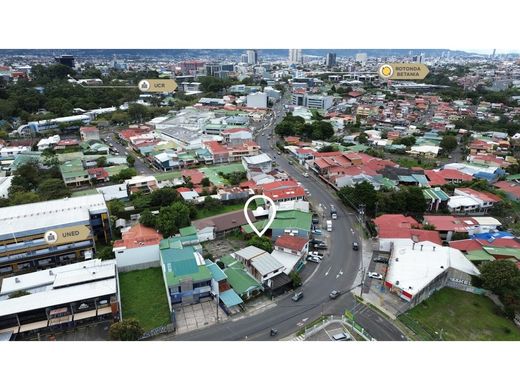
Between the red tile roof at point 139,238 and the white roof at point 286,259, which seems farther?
the red tile roof at point 139,238

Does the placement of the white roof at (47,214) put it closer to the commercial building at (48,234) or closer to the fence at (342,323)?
the commercial building at (48,234)

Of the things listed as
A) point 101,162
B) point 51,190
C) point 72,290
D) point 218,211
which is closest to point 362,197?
point 218,211

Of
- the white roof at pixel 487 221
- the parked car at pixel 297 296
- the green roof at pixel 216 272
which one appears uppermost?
the white roof at pixel 487 221

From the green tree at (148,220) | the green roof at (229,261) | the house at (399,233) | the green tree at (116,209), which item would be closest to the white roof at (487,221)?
the house at (399,233)

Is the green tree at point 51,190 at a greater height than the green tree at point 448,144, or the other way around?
the green tree at point 448,144

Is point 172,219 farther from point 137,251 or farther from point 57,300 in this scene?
point 57,300

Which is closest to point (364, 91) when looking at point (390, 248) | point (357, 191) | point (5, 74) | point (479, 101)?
point (479, 101)
